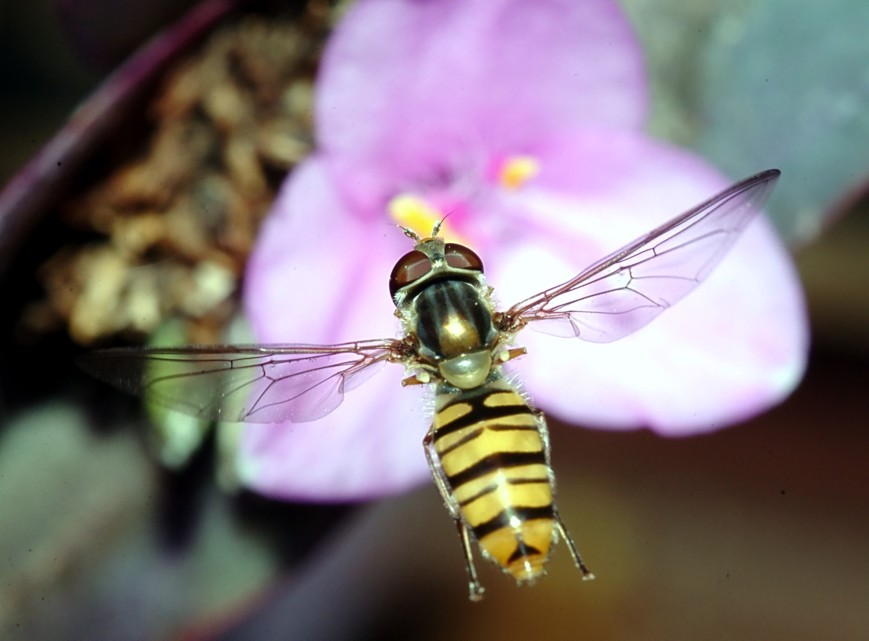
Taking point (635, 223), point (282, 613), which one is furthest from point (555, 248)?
point (282, 613)

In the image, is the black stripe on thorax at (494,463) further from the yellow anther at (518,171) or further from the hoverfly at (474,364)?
the yellow anther at (518,171)

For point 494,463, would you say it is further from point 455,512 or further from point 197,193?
point 197,193

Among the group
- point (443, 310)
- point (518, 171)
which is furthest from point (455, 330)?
point (518, 171)

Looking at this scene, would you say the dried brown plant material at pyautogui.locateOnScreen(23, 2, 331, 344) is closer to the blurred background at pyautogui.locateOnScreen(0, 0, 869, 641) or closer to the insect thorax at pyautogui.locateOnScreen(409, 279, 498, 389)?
the blurred background at pyautogui.locateOnScreen(0, 0, 869, 641)

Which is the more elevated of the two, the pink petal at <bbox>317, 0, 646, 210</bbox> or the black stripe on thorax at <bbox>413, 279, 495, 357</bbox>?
the pink petal at <bbox>317, 0, 646, 210</bbox>

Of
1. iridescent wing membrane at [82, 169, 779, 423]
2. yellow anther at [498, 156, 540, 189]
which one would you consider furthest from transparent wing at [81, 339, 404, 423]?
yellow anther at [498, 156, 540, 189]

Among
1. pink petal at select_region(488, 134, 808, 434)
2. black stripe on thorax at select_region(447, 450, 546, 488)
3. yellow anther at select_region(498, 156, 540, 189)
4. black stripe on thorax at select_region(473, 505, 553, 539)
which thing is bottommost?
black stripe on thorax at select_region(473, 505, 553, 539)
